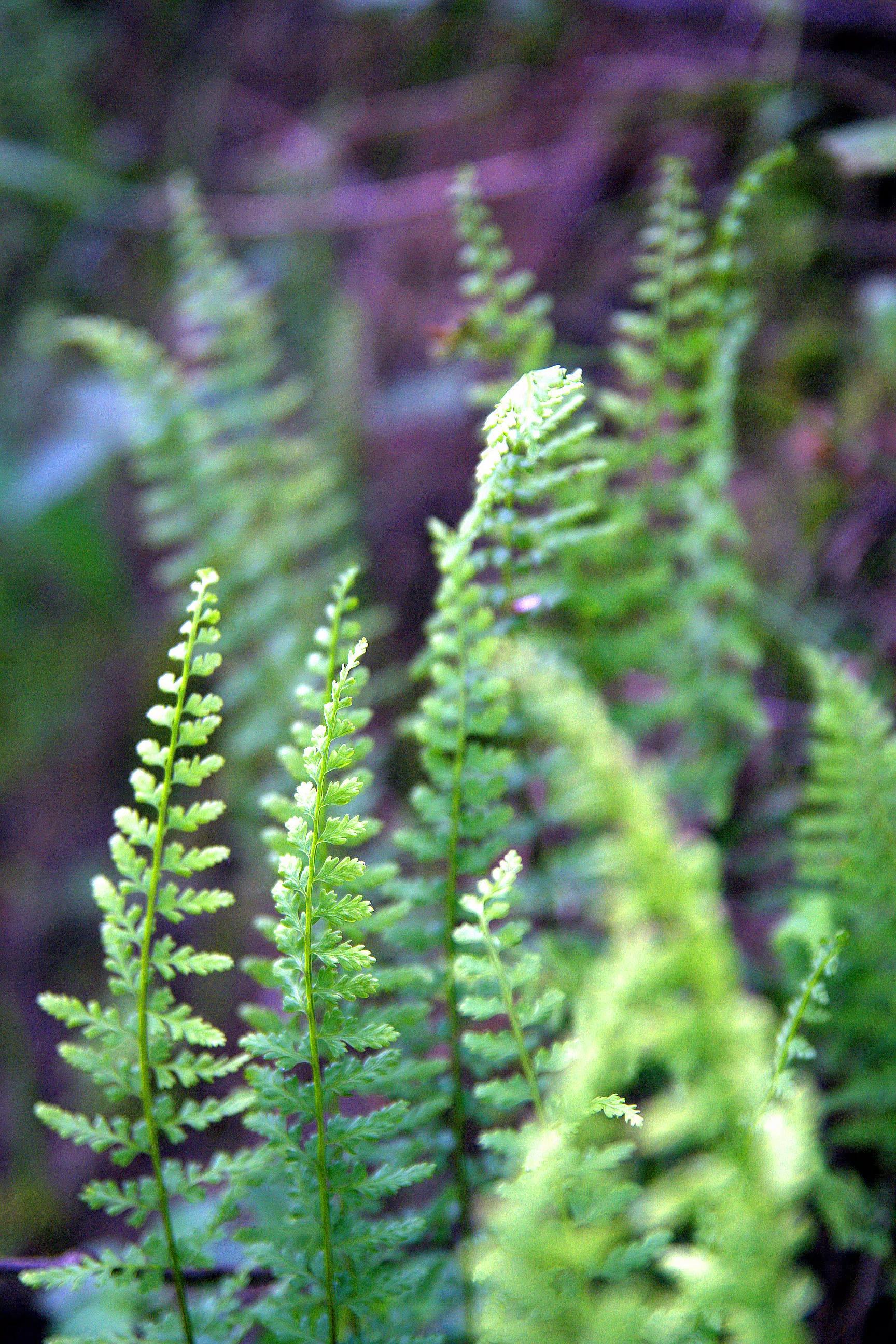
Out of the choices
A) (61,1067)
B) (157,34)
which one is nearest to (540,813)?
(61,1067)

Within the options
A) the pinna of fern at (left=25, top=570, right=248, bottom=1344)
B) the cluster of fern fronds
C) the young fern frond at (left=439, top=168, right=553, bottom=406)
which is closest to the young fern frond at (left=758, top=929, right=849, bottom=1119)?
the cluster of fern fronds

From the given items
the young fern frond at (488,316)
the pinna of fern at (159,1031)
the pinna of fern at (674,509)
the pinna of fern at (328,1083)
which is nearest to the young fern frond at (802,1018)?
the pinna of fern at (328,1083)

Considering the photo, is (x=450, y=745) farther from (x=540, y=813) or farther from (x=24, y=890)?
(x=24, y=890)

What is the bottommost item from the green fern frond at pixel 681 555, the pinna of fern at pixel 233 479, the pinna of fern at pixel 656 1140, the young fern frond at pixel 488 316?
the pinna of fern at pixel 656 1140

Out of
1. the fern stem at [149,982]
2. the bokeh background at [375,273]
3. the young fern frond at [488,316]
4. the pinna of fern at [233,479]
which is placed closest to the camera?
the fern stem at [149,982]

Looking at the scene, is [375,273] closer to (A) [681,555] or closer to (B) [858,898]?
(A) [681,555]

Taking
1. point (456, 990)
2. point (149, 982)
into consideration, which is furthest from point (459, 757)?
point (149, 982)

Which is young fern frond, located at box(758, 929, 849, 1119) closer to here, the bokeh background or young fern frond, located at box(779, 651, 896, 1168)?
young fern frond, located at box(779, 651, 896, 1168)

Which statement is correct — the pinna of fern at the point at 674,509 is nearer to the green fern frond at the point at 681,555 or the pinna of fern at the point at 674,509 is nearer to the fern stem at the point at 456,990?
the green fern frond at the point at 681,555
